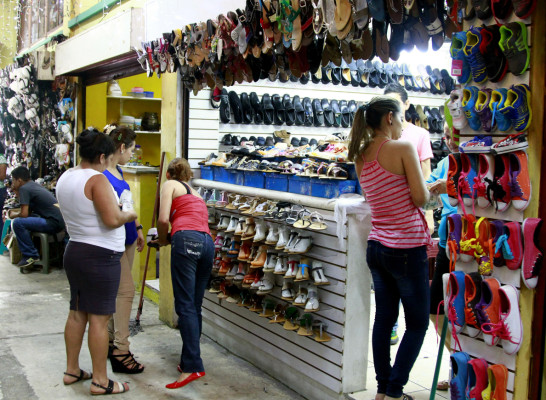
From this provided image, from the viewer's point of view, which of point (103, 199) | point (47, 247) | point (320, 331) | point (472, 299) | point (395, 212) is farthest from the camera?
point (47, 247)

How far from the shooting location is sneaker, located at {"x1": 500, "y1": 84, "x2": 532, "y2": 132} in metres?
2.55

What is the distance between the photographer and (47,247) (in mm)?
Answer: 8477

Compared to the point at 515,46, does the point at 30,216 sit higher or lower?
lower

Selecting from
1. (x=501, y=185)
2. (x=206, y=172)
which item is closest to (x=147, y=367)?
(x=206, y=172)

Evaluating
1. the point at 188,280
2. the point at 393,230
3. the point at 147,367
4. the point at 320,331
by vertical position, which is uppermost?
the point at 393,230

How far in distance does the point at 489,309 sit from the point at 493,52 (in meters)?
1.10

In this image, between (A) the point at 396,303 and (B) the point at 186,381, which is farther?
(B) the point at 186,381

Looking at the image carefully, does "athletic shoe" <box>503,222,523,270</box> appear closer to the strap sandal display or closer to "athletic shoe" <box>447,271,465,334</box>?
"athletic shoe" <box>447,271,465,334</box>

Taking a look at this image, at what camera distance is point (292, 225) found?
14.6ft

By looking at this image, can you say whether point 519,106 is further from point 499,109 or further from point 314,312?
point 314,312

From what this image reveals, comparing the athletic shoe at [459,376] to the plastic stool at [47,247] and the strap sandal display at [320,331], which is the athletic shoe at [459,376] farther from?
the plastic stool at [47,247]

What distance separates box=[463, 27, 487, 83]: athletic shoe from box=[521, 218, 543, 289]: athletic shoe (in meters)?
0.68

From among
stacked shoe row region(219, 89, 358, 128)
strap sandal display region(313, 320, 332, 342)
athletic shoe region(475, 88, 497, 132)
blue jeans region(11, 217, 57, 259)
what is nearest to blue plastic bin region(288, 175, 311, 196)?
strap sandal display region(313, 320, 332, 342)

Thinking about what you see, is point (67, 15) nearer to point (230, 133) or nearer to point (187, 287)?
point (230, 133)
